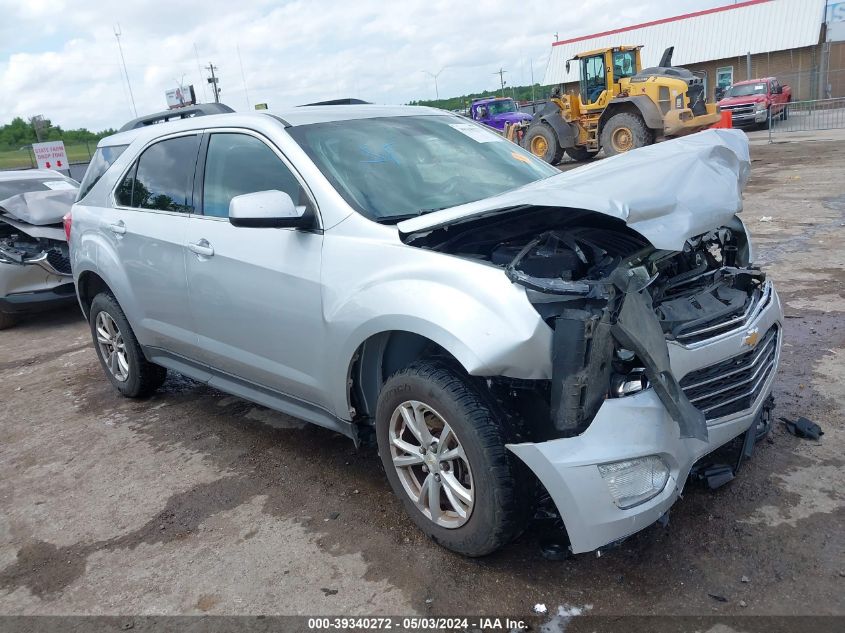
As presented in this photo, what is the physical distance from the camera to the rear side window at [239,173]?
11.4ft

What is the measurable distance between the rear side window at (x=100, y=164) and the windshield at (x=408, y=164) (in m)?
2.02

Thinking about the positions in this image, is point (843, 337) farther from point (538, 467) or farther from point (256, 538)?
point (256, 538)

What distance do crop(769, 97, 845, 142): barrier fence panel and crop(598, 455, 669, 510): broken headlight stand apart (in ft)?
79.2

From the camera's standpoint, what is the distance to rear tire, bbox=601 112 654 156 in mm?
17062

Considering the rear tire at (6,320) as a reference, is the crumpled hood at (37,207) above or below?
above

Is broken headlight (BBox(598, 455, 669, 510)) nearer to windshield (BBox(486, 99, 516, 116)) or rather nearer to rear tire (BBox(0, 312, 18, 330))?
rear tire (BBox(0, 312, 18, 330))

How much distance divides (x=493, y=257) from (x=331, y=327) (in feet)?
2.61

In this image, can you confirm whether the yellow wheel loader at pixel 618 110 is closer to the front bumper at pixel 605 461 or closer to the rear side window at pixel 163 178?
the rear side window at pixel 163 178

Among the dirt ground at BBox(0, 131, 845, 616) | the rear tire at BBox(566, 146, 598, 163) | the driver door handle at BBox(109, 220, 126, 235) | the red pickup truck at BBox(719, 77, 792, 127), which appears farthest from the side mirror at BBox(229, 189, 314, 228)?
the red pickup truck at BBox(719, 77, 792, 127)

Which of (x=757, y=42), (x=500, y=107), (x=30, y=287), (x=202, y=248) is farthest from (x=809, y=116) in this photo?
(x=202, y=248)

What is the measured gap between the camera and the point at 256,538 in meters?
3.20

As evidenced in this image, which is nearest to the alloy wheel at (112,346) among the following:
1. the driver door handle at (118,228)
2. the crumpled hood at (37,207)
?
the driver door handle at (118,228)

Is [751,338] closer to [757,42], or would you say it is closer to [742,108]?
[742,108]

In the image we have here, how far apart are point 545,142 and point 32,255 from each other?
1448cm
